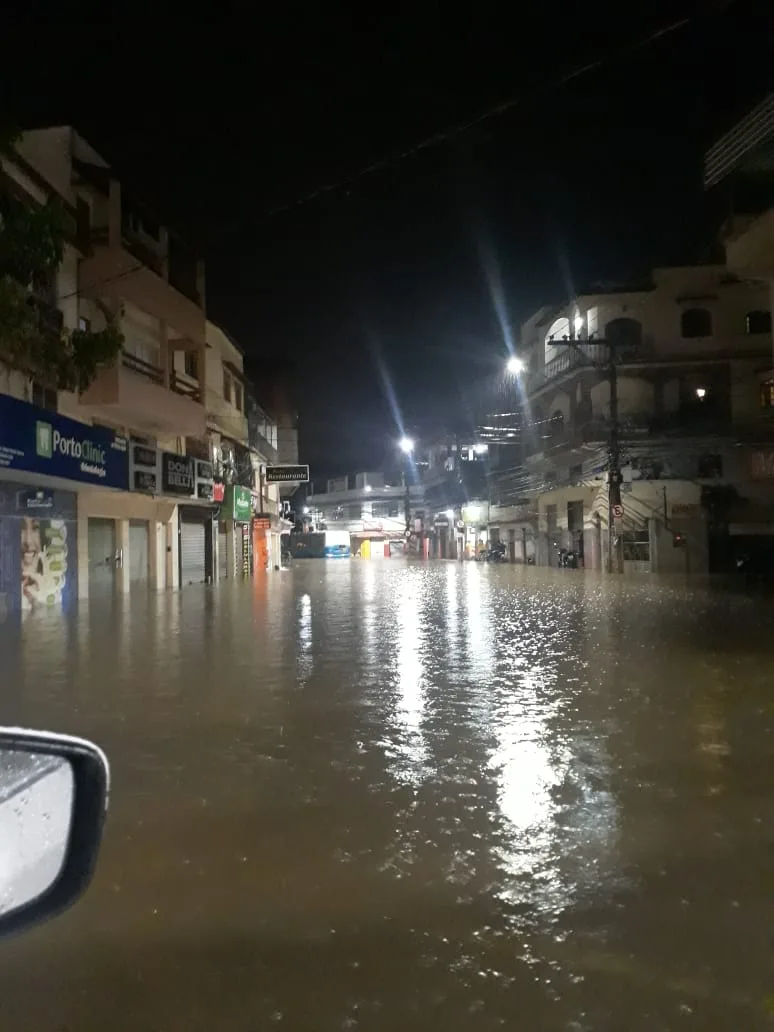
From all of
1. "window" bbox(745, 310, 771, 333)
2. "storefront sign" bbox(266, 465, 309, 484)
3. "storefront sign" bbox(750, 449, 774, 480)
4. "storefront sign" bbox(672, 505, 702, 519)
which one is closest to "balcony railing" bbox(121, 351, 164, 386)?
"storefront sign" bbox(266, 465, 309, 484)

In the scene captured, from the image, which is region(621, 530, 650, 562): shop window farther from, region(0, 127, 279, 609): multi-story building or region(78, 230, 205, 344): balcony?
region(78, 230, 205, 344): balcony

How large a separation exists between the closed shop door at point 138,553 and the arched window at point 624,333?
22182 millimetres

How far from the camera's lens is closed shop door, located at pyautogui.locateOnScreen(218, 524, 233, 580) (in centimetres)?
3366

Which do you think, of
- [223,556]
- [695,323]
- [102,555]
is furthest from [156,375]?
[695,323]

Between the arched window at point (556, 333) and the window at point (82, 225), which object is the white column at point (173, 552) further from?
the arched window at point (556, 333)

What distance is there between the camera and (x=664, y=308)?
1433 inches

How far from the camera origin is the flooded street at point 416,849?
3.07m

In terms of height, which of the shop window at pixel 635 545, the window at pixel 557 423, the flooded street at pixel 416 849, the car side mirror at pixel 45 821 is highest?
the window at pixel 557 423

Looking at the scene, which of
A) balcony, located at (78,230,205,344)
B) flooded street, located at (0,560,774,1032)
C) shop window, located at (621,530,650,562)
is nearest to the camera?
flooded street, located at (0,560,774,1032)

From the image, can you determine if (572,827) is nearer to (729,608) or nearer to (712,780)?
(712,780)

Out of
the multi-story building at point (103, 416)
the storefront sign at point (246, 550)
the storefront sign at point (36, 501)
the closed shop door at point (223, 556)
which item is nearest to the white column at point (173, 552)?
the multi-story building at point (103, 416)

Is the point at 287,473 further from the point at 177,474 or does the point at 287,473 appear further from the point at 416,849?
the point at 416,849

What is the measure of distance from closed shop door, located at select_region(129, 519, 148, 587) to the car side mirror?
2295 cm

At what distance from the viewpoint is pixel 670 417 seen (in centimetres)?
3644
